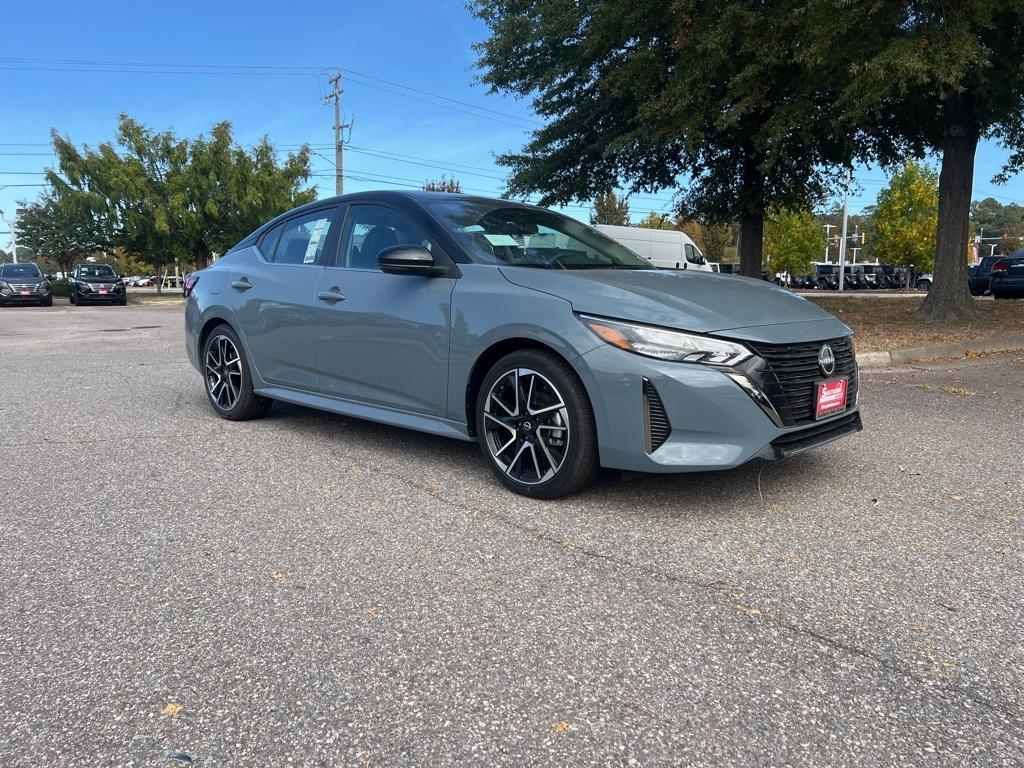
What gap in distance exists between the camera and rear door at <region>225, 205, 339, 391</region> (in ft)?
16.5

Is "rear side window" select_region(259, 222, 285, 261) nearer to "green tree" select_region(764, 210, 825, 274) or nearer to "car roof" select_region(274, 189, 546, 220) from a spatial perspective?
"car roof" select_region(274, 189, 546, 220)

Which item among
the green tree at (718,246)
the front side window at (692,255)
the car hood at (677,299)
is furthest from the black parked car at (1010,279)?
the green tree at (718,246)

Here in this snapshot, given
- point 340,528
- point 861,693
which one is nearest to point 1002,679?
point 861,693

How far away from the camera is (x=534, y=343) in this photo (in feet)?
12.4

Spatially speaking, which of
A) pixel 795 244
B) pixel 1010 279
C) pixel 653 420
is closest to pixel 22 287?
pixel 653 420

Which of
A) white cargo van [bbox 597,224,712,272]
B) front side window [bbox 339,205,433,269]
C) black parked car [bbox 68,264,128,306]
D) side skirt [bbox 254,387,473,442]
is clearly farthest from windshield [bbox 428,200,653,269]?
black parked car [bbox 68,264,128,306]

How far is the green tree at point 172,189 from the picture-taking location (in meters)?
36.4

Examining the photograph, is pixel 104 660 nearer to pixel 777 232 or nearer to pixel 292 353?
pixel 292 353

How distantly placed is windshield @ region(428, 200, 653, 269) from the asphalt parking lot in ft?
4.16

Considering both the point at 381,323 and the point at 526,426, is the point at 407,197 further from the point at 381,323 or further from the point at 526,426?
the point at 526,426

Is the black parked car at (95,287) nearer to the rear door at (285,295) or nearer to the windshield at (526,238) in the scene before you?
the rear door at (285,295)

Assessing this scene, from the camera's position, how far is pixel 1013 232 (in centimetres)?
11969

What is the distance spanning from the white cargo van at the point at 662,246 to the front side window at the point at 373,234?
70.3 feet

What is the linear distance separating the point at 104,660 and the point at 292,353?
2.99 meters
